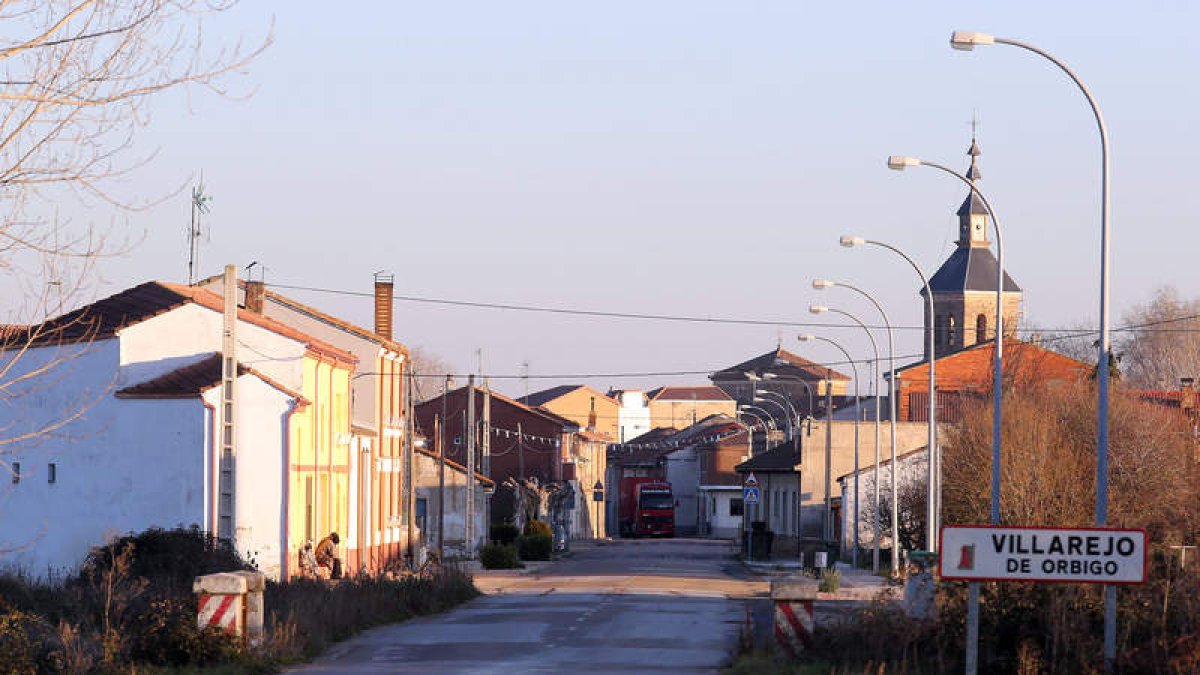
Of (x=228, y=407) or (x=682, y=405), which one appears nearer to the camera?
(x=228, y=407)

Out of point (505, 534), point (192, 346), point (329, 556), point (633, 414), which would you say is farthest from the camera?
point (633, 414)

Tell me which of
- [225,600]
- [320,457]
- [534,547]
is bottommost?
[534,547]

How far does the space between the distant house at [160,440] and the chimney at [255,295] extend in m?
9.99

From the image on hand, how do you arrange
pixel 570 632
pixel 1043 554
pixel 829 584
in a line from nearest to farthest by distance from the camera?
pixel 1043 554, pixel 570 632, pixel 829 584

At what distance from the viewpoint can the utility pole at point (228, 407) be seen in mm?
27125

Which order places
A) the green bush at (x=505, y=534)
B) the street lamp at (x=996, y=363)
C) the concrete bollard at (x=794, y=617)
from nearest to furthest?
the concrete bollard at (x=794, y=617)
the street lamp at (x=996, y=363)
the green bush at (x=505, y=534)

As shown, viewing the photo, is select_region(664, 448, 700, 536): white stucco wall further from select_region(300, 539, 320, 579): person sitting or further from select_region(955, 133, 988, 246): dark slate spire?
select_region(300, 539, 320, 579): person sitting

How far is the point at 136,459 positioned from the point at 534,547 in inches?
1201

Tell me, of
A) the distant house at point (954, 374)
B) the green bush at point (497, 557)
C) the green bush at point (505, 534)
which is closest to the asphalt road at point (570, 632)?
the green bush at point (497, 557)

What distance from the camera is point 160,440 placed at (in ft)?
111

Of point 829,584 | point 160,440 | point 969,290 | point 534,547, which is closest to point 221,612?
point 160,440

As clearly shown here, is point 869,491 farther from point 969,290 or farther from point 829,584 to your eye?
point 969,290

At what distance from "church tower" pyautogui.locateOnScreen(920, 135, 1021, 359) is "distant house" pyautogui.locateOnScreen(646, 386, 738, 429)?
71765mm

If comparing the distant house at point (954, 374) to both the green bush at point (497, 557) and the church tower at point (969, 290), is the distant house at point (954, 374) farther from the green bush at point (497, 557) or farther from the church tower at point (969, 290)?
the green bush at point (497, 557)
